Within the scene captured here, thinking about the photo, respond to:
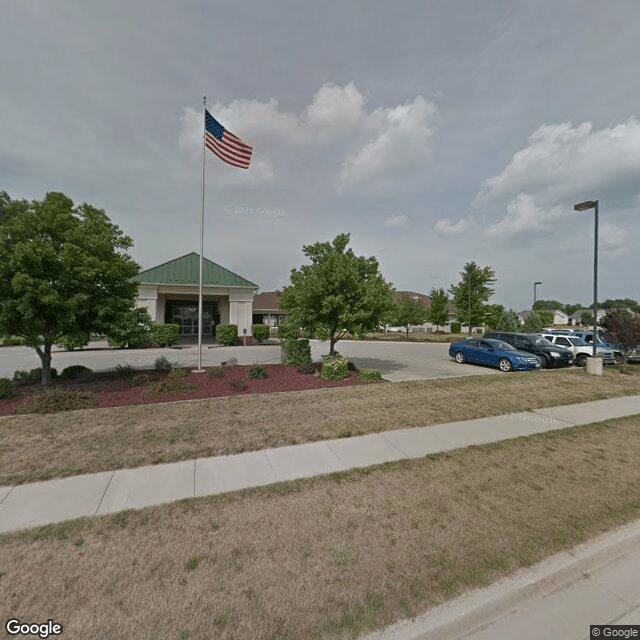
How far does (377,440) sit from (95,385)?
8.46 m

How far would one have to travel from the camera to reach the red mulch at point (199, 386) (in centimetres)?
762

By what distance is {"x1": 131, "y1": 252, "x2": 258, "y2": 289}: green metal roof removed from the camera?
2278cm

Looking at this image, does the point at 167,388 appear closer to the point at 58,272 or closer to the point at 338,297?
the point at 58,272

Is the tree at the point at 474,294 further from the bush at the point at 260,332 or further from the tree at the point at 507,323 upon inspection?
the bush at the point at 260,332

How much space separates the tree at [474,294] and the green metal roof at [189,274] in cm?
2082

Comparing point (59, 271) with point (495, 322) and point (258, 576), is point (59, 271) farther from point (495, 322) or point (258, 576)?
point (495, 322)

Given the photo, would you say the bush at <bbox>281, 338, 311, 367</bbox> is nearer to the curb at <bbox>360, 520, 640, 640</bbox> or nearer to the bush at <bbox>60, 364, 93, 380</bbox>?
the bush at <bbox>60, 364, 93, 380</bbox>

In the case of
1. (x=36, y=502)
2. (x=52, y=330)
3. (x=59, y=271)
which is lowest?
(x=36, y=502)

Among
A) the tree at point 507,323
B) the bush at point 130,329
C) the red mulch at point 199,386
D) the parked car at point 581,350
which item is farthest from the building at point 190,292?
the tree at point 507,323

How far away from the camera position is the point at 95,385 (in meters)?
9.05

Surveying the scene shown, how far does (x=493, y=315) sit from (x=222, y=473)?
32648mm

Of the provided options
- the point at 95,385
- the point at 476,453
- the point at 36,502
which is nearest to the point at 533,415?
the point at 476,453

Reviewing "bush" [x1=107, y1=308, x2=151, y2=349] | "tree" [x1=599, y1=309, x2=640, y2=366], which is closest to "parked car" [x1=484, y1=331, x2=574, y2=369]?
"tree" [x1=599, y1=309, x2=640, y2=366]

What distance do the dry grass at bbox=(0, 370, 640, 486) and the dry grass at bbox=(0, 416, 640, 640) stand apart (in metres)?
1.55
